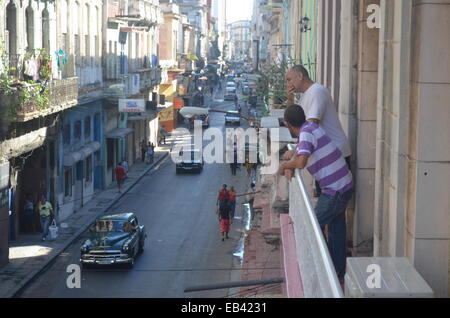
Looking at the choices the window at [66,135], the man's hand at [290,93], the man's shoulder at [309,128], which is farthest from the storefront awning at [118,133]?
the man's shoulder at [309,128]

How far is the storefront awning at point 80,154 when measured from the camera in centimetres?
3424

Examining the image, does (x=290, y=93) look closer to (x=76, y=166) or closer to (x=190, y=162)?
(x=76, y=166)

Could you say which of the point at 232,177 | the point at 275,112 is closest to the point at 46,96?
the point at 275,112

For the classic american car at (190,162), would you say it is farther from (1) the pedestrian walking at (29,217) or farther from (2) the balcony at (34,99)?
(1) the pedestrian walking at (29,217)

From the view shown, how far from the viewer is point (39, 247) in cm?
2781

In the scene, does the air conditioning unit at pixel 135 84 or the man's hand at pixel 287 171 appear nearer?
the man's hand at pixel 287 171

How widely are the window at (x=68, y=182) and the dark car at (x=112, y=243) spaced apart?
8897 millimetres

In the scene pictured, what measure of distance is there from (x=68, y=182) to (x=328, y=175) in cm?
2918

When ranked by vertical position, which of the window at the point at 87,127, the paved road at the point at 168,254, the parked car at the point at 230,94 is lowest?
the paved road at the point at 168,254

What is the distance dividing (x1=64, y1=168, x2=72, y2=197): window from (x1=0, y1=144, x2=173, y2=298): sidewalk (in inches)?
35.7

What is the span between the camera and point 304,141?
22.6 ft

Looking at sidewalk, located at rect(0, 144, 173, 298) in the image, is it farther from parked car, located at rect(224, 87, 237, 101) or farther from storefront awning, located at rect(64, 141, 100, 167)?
parked car, located at rect(224, 87, 237, 101)

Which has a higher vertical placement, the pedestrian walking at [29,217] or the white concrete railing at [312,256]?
the white concrete railing at [312,256]

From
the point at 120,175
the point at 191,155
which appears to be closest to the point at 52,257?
the point at 120,175
